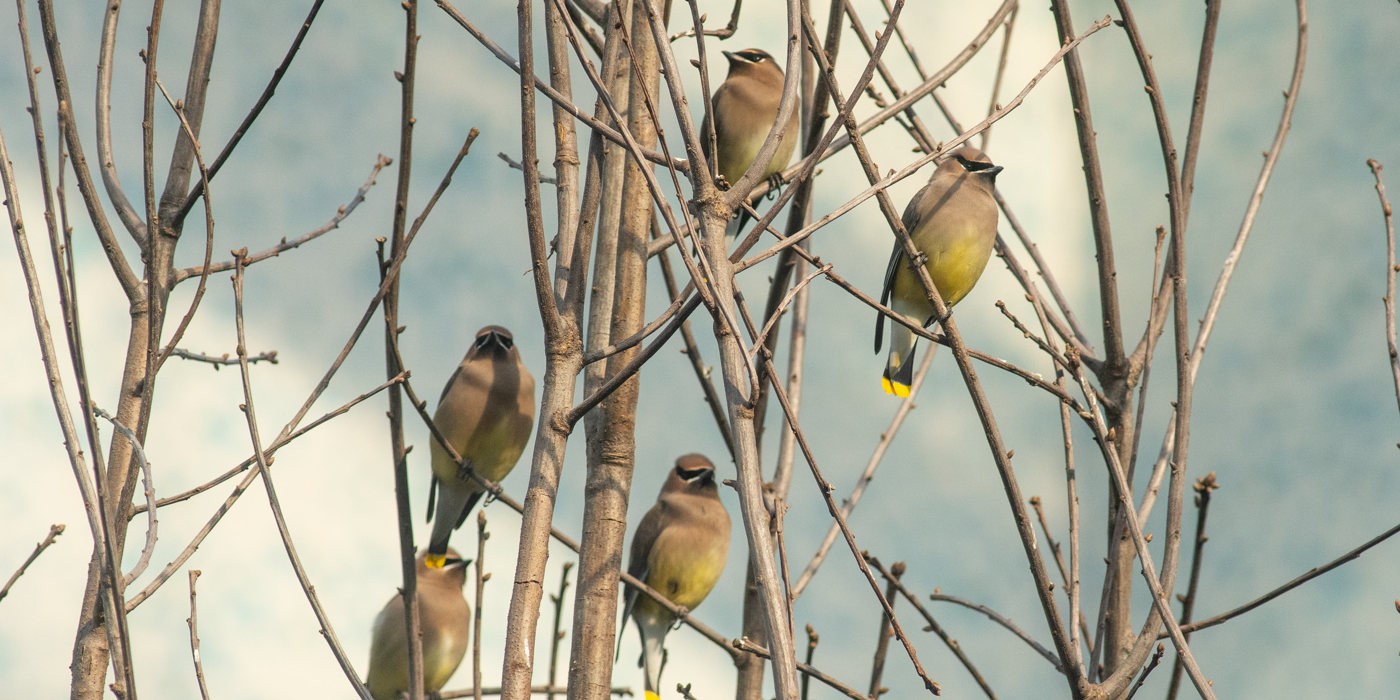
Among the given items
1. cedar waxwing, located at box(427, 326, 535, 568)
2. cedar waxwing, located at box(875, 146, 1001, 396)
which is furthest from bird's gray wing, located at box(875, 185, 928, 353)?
cedar waxwing, located at box(427, 326, 535, 568)

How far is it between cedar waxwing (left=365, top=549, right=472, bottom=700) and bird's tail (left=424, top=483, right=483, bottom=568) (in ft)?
0.25

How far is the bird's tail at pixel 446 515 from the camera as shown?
4293 millimetres

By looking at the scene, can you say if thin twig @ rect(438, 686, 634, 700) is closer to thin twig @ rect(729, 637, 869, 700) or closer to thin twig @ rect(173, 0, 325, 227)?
thin twig @ rect(729, 637, 869, 700)

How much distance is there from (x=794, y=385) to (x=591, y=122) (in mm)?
1686

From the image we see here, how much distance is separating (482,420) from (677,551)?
888 mm

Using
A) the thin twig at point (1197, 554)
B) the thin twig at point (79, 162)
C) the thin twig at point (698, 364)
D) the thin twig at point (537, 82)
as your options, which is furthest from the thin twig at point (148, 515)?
the thin twig at point (1197, 554)

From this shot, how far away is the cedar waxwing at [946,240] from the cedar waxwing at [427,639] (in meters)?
2.12

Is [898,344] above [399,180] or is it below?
above

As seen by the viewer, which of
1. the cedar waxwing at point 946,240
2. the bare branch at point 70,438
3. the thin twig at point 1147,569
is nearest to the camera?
the bare branch at point 70,438

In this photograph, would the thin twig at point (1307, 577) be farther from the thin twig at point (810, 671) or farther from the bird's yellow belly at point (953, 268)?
the bird's yellow belly at point (953, 268)

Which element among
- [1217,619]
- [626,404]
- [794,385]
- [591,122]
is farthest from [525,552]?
[794,385]

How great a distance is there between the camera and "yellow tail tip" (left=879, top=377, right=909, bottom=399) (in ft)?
12.1

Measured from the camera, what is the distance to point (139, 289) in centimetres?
252

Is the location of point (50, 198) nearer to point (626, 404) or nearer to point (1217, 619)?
point (626, 404)
